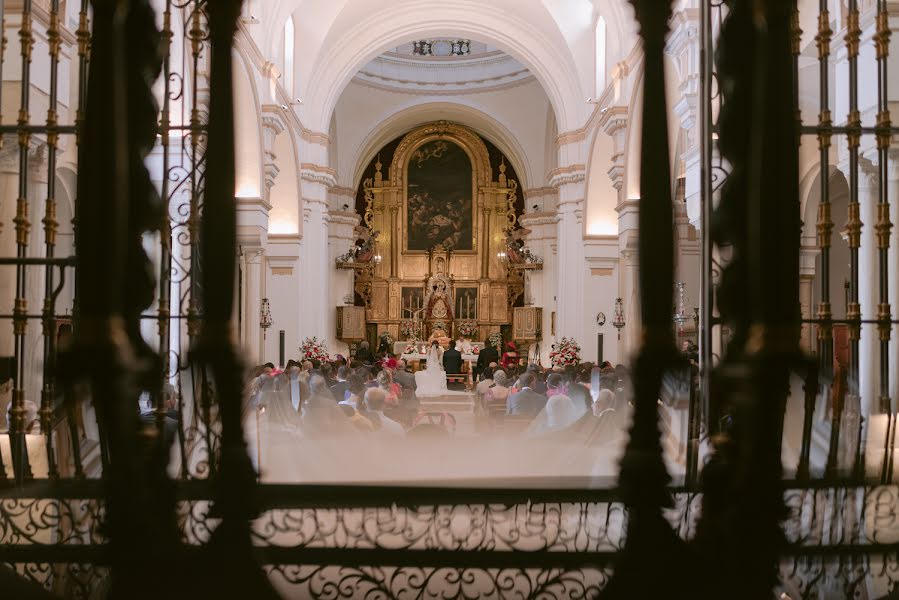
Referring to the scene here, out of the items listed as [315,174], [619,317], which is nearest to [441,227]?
[315,174]

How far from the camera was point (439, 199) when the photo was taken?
27.7m

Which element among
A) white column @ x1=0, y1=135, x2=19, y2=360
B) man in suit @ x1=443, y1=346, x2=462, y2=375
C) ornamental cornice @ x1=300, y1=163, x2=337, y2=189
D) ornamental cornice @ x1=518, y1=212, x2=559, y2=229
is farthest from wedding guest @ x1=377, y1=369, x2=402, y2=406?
ornamental cornice @ x1=518, y1=212, x2=559, y2=229

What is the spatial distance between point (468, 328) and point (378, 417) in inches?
773

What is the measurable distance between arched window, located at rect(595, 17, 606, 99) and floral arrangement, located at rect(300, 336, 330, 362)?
314 inches

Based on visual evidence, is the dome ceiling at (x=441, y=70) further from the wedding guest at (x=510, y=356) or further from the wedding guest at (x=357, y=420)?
the wedding guest at (x=357, y=420)

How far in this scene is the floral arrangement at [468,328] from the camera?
26219 mm

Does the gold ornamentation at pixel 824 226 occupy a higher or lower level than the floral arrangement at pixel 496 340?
higher

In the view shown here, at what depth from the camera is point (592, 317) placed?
15461 millimetres

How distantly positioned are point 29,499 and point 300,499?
1.35 m

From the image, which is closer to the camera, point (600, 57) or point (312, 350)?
point (600, 57)

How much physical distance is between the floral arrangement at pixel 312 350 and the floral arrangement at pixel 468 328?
10.4 m

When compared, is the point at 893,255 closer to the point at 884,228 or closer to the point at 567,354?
the point at 884,228

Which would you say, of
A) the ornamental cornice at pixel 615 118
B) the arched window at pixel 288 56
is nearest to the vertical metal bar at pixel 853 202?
the ornamental cornice at pixel 615 118

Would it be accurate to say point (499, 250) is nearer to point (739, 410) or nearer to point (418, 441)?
point (418, 441)
